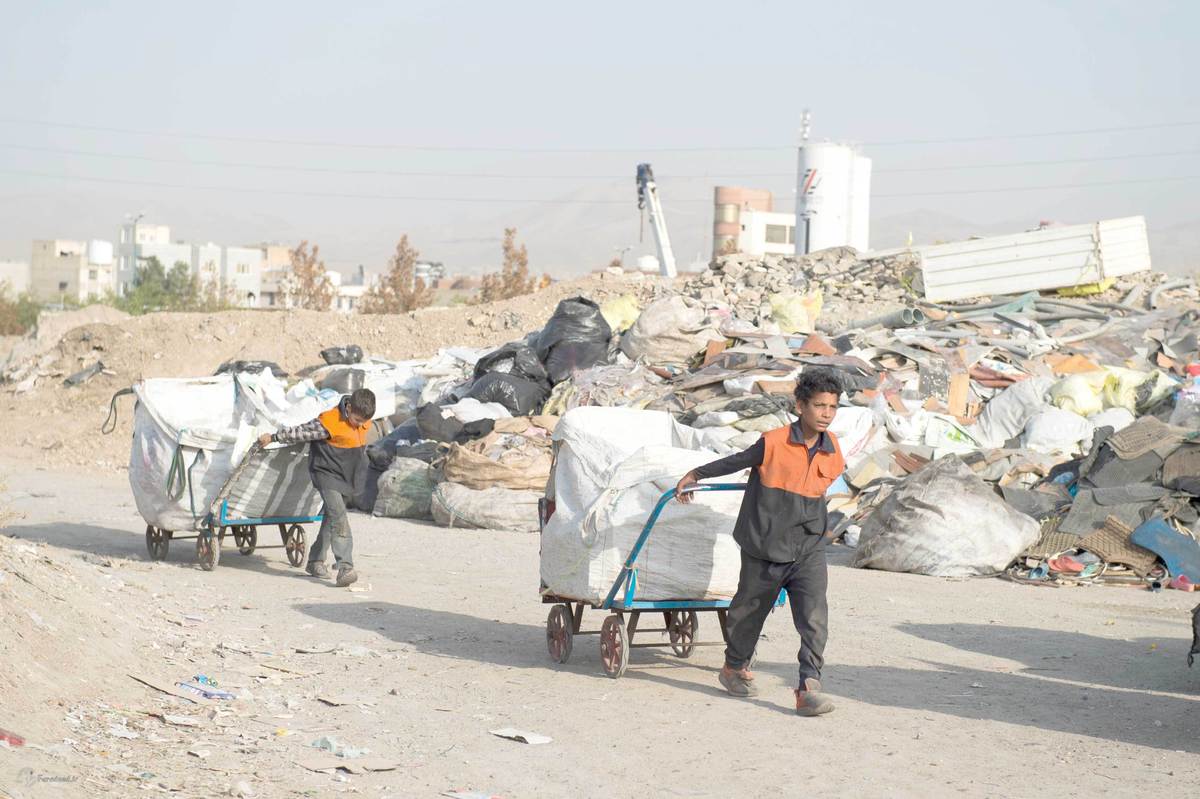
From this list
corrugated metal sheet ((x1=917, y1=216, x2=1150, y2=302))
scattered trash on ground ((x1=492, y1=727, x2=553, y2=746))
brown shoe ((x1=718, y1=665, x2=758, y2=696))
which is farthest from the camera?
corrugated metal sheet ((x1=917, y1=216, x2=1150, y2=302))

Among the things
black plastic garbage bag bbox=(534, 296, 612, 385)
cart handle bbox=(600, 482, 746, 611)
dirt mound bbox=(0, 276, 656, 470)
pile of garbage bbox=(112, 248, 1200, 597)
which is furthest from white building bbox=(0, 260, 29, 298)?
cart handle bbox=(600, 482, 746, 611)

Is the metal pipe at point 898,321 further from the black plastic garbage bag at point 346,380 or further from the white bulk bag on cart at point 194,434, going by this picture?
the white bulk bag on cart at point 194,434

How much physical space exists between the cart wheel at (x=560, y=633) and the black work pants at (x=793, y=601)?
1.07 m

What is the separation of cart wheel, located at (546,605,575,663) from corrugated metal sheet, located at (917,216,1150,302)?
16.6m

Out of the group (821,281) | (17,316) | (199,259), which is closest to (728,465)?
(821,281)

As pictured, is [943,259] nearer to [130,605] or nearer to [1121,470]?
[1121,470]

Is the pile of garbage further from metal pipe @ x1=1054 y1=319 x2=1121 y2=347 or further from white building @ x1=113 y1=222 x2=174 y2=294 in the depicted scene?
white building @ x1=113 y1=222 x2=174 y2=294

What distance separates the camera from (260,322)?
84.5ft

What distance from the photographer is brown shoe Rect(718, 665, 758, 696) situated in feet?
20.9

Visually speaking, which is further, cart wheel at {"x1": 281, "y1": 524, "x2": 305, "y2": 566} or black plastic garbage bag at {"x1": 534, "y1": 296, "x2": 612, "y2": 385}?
black plastic garbage bag at {"x1": 534, "y1": 296, "x2": 612, "y2": 385}

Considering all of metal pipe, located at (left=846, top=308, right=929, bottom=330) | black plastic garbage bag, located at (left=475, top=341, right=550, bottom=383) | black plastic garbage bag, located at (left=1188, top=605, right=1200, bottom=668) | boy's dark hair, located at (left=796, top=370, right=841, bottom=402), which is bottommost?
black plastic garbage bag, located at (left=1188, top=605, right=1200, bottom=668)

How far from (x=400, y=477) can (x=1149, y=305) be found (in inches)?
519

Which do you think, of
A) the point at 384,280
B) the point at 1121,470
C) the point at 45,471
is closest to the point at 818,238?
the point at 384,280

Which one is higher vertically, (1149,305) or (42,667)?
(1149,305)
